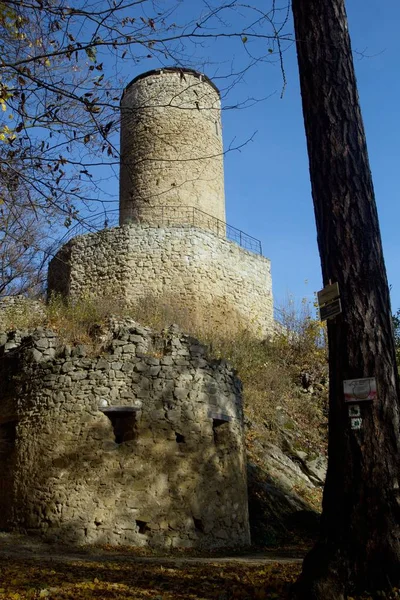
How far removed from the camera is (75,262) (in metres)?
20.5

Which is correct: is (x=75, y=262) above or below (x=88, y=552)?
above

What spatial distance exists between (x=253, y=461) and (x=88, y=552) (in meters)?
5.81

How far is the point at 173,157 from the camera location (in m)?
22.2

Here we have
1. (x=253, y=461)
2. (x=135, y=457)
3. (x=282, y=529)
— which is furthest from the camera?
(x=253, y=461)

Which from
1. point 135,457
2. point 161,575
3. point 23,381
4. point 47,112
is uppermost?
point 47,112

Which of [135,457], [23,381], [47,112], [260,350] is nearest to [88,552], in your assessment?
[135,457]

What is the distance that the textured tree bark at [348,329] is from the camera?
460 cm

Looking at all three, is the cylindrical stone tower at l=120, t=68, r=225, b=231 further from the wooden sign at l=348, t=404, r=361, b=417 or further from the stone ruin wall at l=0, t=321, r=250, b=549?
the wooden sign at l=348, t=404, r=361, b=417

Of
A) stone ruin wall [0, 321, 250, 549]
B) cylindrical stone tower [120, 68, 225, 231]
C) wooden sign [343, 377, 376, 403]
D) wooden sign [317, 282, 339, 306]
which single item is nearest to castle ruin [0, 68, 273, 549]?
stone ruin wall [0, 321, 250, 549]

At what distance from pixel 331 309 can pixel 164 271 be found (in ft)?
48.1

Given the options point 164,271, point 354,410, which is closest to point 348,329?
point 354,410

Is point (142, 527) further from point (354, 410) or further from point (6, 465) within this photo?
point (354, 410)

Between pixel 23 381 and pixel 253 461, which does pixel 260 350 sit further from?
pixel 23 381

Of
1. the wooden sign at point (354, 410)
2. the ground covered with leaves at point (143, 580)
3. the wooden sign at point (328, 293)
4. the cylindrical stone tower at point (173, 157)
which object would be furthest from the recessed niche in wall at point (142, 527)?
the cylindrical stone tower at point (173, 157)
